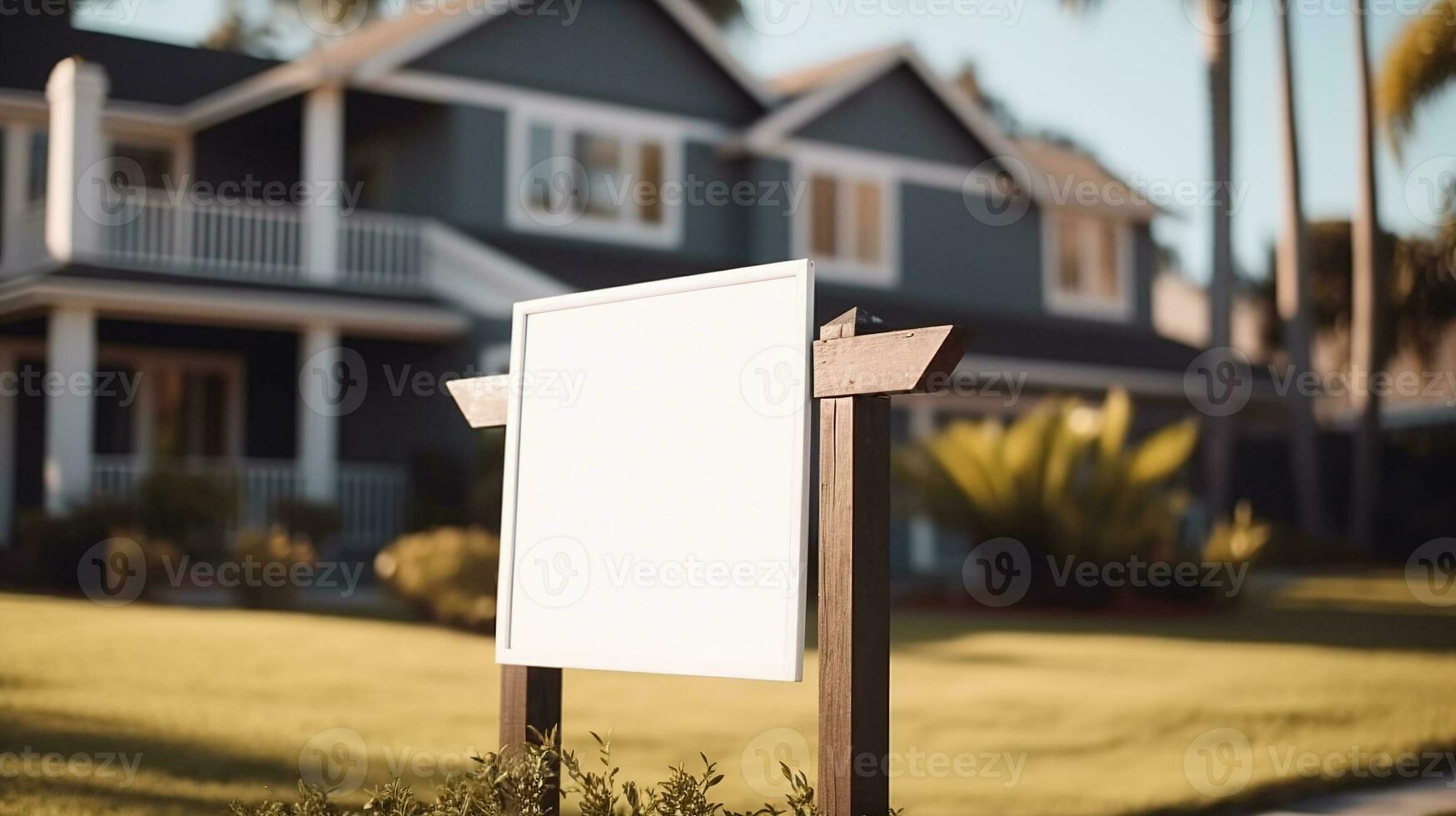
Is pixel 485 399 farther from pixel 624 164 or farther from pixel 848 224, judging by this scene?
pixel 848 224

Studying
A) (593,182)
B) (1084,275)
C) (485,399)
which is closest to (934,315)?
(1084,275)

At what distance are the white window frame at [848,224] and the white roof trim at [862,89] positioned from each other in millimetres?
740

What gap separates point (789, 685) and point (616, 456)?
5779 millimetres

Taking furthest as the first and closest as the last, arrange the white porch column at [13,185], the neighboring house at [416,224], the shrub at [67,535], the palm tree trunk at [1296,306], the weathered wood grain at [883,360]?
the palm tree trunk at [1296,306], the white porch column at [13,185], the neighboring house at [416,224], the shrub at [67,535], the weathered wood grain at [883,360]

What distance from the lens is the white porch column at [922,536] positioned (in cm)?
2164

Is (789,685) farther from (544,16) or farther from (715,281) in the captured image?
(544,16)

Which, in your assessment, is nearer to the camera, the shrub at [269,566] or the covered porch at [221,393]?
the shrub at [269,566]

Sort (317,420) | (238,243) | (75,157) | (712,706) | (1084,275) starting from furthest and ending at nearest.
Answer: (1084,275) < (238,243) < (317,420) < (75,157) < (712,706)

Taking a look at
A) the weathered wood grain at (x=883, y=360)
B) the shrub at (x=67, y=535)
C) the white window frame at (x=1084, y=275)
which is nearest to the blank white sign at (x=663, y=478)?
the weathered wood grain at (x=883, y=360)

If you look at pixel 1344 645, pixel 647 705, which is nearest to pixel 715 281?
pixel 647 705

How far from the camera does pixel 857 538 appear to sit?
4.44 meters

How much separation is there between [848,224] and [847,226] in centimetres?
4

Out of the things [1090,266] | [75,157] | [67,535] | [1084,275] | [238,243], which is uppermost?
[1090,266]

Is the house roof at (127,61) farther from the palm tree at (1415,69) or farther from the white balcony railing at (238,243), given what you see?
the palm tree at (1415,69)
